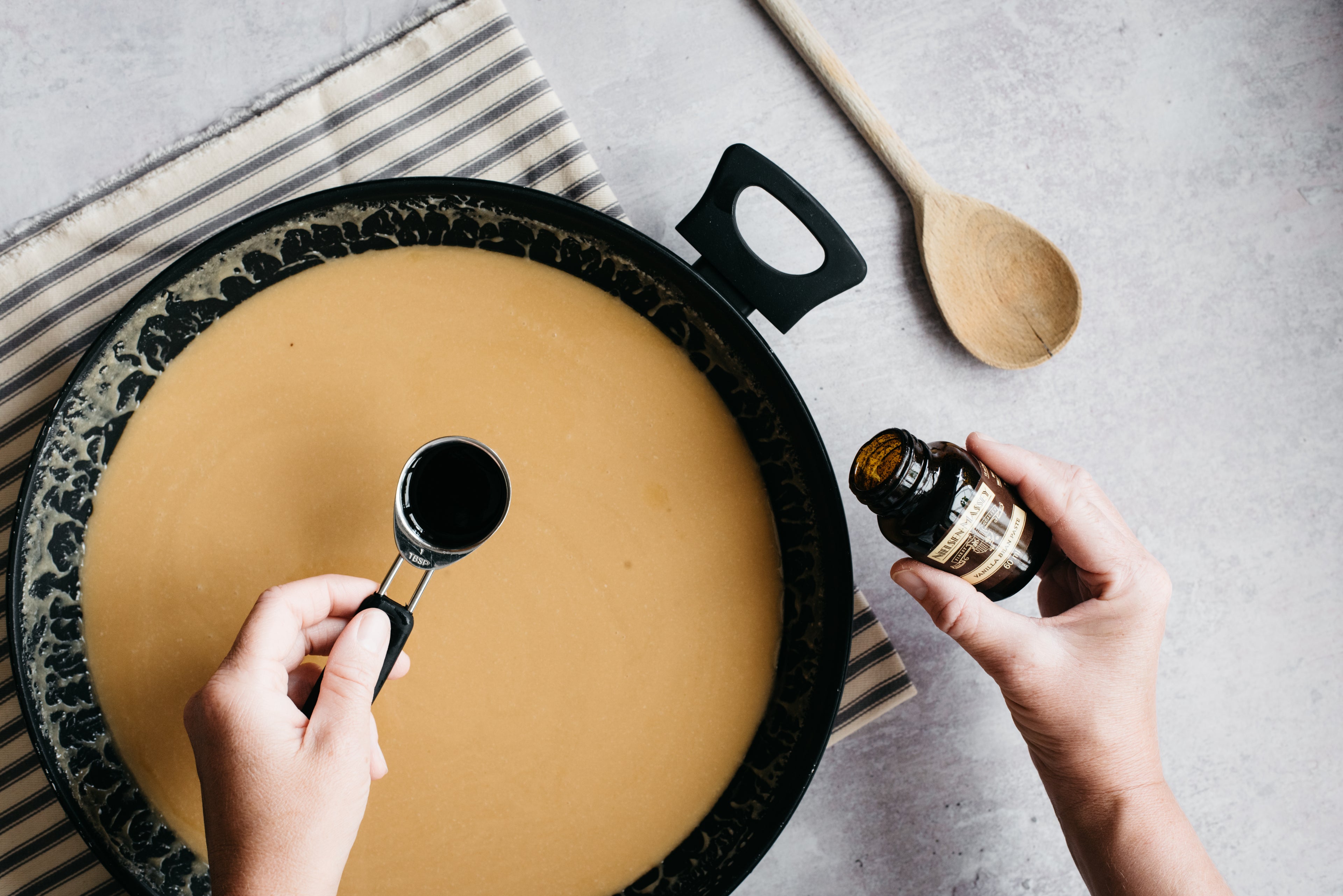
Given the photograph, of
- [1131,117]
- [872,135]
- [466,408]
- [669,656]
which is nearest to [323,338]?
[466,408]

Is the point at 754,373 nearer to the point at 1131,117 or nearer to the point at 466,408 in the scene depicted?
the point at 466,408

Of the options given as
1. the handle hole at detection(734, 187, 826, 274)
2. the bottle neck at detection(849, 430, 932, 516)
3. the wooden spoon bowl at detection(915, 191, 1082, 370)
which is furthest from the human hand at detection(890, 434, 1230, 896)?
the handle hole at detection(734, 187, 826, 274)

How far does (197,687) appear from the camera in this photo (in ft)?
3.10

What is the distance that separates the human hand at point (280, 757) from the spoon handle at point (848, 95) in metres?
0.85

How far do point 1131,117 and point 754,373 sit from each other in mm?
688

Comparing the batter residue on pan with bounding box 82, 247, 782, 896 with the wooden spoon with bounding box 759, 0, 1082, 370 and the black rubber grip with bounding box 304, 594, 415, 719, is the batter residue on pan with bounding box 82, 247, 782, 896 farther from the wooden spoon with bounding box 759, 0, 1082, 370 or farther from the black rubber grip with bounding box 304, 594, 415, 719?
the wooden spoon with bounding box 759, 0, 1082, 370

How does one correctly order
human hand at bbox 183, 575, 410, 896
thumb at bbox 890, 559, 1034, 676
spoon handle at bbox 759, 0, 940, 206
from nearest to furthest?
human hand at bbox 183, 575, 410, 896
thumb at bbox 890, 559, 1034, 676
spoon handle at bbox 759, 0, 940, 206

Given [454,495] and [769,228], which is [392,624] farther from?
[769,228]

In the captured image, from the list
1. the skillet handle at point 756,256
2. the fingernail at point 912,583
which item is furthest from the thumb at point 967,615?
the skillet handle at point 756,256

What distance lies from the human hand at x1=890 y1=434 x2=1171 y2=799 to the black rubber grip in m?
0.52

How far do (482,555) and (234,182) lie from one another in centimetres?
55

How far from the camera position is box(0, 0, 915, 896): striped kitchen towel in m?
0.95

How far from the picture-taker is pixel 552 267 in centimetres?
97

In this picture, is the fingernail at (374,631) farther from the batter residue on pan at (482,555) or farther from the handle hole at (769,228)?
the handle hole at (769,228)
